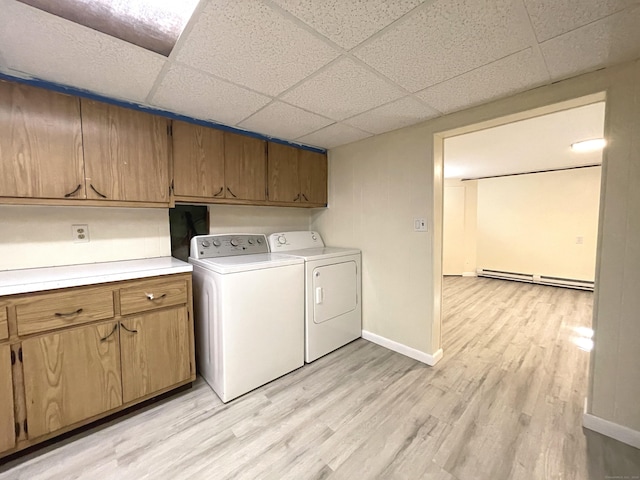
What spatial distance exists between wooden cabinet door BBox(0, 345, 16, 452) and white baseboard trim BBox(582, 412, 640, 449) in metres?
3.09

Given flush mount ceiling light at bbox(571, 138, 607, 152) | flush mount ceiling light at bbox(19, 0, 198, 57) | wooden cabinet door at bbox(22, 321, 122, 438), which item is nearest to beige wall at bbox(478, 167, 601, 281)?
flush mount ceiling light at bbox(571, 138, 607, 152)

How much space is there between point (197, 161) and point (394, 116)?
62.7 inches

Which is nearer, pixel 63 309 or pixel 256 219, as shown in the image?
pixel 63 309

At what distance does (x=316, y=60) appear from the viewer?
1.33 meters

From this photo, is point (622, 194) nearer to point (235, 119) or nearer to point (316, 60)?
point (316, 60)

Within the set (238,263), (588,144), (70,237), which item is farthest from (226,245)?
(588,144)

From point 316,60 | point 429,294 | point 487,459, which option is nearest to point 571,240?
point 429,294

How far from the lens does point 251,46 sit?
1213 mm

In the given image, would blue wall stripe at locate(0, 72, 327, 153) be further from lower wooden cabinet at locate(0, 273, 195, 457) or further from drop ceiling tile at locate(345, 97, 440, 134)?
lower wooden cabinet at locate(0, 273, 195, 457)

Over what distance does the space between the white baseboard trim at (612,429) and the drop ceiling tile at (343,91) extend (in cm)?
226

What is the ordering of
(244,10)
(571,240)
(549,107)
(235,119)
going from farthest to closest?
(571,240)
(235,119)
(549,107)
(244,10)

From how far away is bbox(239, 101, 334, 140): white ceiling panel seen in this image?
1925mm

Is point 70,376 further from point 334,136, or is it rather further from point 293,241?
point 334,136

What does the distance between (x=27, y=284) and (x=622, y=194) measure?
308 cm
